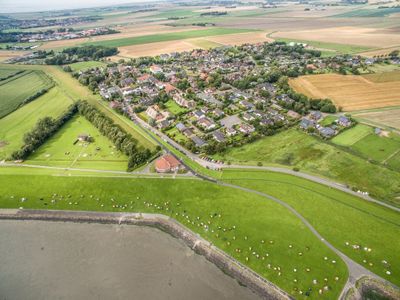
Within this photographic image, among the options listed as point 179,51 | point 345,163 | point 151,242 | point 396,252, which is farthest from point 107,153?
point 179,51

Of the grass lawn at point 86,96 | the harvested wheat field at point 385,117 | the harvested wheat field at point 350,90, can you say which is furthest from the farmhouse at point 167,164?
the harvested wheat field at point 350,90

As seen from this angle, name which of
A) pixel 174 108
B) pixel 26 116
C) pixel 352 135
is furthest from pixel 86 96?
pixel 352 135

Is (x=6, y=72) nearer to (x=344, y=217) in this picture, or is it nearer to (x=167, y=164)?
(x=167, y=164)

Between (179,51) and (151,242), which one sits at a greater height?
(179,51)

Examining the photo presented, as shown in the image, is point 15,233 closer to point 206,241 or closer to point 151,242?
point 151,242

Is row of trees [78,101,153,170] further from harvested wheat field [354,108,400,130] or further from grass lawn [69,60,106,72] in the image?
harvested wheat field [354,108,400,130]

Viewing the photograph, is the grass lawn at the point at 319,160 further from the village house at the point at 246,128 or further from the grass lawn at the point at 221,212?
the grass lawn at the point at 221,212
